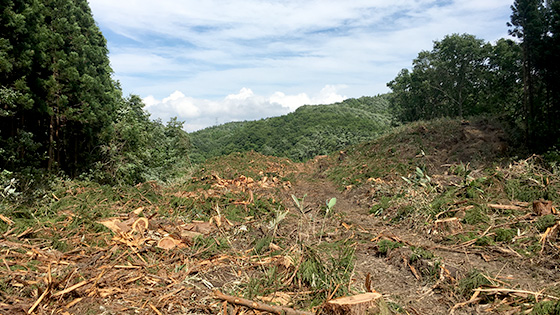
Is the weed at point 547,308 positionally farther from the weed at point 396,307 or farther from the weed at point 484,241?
the weed at point 484,241

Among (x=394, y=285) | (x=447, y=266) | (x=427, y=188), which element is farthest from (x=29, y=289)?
(x=427, y=188)

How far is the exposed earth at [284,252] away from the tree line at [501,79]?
7014 mm

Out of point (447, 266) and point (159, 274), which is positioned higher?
point (159, 274)

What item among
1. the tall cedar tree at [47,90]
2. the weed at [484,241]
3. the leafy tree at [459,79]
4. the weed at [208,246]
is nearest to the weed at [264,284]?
the weed at [208,246]

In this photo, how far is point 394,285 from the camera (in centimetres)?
381

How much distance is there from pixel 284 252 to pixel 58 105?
1050cm

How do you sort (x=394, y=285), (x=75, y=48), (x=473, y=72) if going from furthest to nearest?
(x=473, y=72), (x=75, y=48), (x=394, y=285)

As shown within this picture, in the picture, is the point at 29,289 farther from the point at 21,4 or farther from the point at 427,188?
the point at 21,4

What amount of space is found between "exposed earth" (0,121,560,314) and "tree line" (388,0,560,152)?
701 cm

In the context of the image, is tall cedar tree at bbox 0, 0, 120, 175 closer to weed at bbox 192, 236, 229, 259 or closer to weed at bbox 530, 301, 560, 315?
weed at bbox 192, 236, 229, 259

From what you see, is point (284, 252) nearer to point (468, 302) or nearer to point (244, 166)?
point (468, 302)

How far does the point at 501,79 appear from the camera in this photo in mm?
19188

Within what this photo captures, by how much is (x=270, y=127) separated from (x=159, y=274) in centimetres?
4457

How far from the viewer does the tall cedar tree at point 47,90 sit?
828cm
